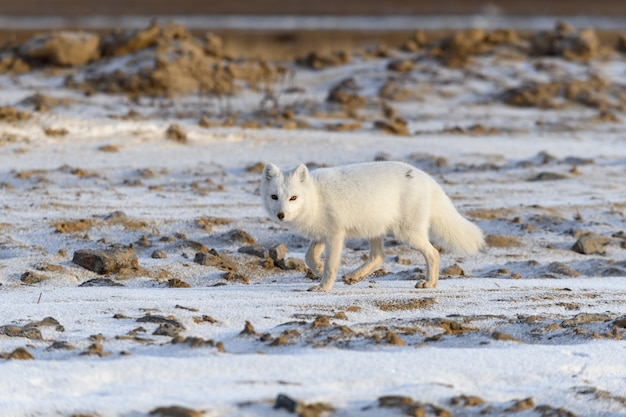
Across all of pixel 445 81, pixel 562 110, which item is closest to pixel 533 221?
pixel 562 110

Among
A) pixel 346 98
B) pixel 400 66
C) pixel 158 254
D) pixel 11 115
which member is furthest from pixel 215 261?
pixel 400 66

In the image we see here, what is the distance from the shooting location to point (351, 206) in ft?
22.9

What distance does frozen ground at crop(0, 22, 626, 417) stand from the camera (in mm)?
4508

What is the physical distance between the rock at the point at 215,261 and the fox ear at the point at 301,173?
1112 mm

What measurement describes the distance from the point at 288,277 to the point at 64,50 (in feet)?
37.2

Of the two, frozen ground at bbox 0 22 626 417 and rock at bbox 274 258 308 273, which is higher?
frozen ground at bbox 0 22 626 417

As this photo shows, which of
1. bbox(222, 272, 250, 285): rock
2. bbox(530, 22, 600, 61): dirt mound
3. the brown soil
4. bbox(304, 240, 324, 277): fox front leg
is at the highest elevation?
the brown soil

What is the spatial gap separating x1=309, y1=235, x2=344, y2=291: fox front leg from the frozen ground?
117 millimetres

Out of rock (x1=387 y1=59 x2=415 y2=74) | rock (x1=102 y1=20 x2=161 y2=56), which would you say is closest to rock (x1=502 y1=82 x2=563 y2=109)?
rock (x1=387 y1=59 x2=415 y2=74)

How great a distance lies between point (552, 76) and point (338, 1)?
34688 millimetres

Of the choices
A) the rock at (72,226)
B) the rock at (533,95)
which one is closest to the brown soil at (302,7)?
the rock at (533,95)

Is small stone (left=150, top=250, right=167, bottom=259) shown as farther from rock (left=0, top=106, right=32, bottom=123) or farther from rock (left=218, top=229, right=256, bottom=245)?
rock (left=0, top=106, right=32, bottom=123)

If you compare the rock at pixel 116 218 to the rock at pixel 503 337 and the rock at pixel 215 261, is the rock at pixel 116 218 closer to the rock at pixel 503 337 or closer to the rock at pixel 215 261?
the rock at pixel 215 261

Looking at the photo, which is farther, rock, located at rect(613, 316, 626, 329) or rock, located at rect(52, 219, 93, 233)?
rock, located at rect(52, 219, 93, 233)
